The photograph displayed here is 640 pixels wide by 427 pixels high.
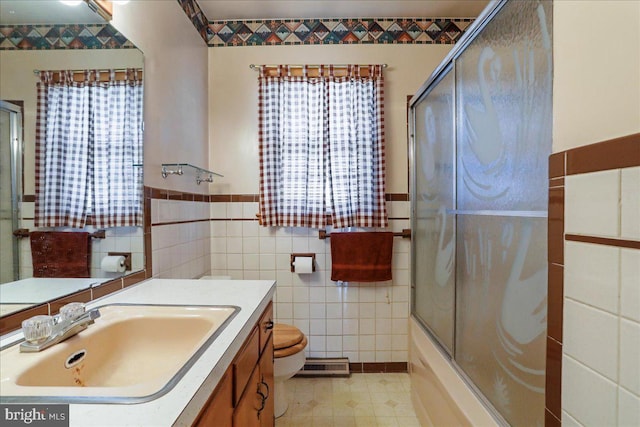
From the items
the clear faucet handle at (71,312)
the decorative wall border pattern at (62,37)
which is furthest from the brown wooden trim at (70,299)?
the decorative wall border pattern at (62,37)

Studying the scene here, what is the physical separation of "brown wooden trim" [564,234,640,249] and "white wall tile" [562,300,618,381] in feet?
0.48

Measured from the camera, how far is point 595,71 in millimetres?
666

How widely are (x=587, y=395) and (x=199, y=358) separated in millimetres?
870

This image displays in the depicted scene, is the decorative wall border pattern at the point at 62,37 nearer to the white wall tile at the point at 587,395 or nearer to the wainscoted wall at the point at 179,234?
the wainscoted wall at the point at 179,234

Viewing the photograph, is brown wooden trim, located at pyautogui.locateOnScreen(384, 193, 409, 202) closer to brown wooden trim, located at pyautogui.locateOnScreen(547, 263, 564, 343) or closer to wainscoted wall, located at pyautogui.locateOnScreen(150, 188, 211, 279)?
wainscoted wall, located at pyautogui.locateOnScreen(150, 188, 211, 279)

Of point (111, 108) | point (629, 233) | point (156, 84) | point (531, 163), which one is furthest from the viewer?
point (156, 84)

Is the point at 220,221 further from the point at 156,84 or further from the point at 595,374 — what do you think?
the point at 595,374

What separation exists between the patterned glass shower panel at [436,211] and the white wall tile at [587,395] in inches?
27.5

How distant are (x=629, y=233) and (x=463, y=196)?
0.75m

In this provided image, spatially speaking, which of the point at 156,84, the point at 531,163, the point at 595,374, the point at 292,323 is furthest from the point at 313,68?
the point at 595,374

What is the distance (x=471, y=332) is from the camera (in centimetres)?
124

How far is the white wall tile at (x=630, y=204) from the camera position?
1.85 ft

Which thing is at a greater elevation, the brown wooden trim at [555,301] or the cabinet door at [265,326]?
the brown wooden trim at [555,301]
